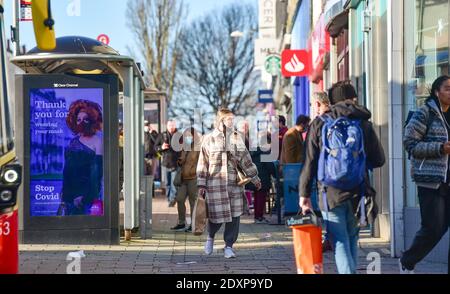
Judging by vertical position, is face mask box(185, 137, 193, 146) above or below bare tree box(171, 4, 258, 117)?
below

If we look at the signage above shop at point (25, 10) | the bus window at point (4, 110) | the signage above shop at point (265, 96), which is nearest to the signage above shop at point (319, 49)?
the signage above shop at point (265, 96)

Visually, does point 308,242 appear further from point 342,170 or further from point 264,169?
point 264,169

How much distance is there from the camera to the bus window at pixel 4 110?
7.91m

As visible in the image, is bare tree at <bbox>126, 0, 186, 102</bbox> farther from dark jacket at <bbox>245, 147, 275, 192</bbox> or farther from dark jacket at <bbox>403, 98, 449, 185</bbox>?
dark jacket at <bbox>403, 98, 449, 185</bbox>

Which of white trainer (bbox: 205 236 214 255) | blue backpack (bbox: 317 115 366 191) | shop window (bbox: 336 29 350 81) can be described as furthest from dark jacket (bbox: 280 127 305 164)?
blue backpack (bbox: 317 115 366 191)

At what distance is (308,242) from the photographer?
25.5 feet

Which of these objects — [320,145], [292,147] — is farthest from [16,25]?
[320,145]

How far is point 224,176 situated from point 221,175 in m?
0.04

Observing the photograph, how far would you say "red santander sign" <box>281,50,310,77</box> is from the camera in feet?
86.6

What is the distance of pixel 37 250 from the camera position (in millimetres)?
11820

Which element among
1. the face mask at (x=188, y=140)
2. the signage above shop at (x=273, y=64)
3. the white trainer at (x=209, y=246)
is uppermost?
the signage above shop at (x=273, y=64)

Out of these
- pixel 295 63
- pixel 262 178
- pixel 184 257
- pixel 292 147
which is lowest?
pixel 184 257

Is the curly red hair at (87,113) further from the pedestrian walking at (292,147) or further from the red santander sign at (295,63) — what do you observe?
the red santander sign at (295,63)

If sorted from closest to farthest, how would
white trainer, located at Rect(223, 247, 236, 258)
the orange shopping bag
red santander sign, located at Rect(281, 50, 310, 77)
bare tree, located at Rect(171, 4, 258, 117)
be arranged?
1. the orange shopping bag
2. white trainer, located at Rect(223, 247, 236, 258)
3. red santander sign, located at Rect(281, 50, 310, 77)
4. bare tree, located at Rect(171, 4, 258, 117)
